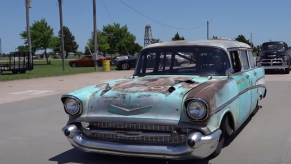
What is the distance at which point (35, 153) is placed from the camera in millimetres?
5398

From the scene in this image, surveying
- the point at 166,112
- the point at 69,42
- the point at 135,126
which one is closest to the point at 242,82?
the point at 166,112

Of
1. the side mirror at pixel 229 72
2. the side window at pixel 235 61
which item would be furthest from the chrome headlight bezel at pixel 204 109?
the side window at pixel 235 61

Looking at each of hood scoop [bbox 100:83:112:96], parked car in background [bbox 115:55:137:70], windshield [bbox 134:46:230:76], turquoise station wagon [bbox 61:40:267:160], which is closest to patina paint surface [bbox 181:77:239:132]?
turquoise station wagon [bbox 61:40:267:160]

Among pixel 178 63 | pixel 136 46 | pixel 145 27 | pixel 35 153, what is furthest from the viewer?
pixel 136 46

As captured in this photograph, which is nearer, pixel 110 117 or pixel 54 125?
pixel 110 117

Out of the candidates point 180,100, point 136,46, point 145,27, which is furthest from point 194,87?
point 136,46

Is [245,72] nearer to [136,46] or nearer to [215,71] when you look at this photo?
[215,71]

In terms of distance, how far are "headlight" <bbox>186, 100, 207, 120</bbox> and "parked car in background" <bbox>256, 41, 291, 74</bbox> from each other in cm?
1674

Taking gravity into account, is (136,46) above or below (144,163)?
above

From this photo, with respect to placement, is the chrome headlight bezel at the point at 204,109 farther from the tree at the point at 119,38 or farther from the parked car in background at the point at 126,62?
the tree at the point at 119,38

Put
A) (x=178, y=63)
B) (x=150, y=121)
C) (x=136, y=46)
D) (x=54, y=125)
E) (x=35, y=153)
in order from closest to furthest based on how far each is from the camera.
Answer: (x=150, y=121) < (x=35, y=153) < (x=178, y=63) < (x=54, y=125) < (x=136, y=46)

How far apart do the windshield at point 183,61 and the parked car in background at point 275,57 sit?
15.0 m

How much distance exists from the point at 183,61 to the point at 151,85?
1143 millimetres

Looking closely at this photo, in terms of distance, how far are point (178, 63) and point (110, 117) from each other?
195 centimetres
